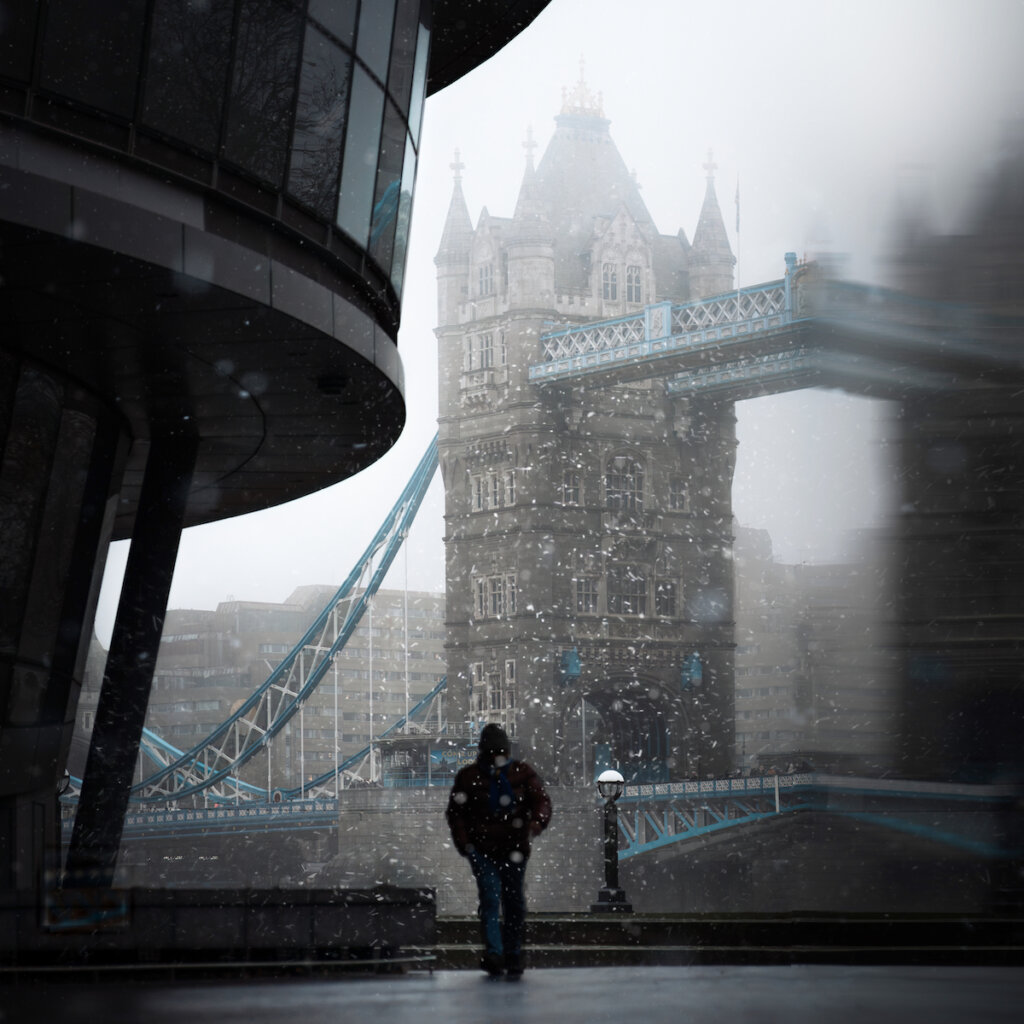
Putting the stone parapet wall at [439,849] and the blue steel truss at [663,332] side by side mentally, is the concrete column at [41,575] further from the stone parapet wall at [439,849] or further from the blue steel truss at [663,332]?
the blue steel truss at [663,332]

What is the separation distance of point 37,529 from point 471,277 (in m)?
59.2

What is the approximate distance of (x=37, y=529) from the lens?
44.0 ft

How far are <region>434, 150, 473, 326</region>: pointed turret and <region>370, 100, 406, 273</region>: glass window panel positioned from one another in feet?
188

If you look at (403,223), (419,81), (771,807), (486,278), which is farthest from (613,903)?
(486,278)

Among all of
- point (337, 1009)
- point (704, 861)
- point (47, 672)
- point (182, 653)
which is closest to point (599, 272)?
point (704, 861)

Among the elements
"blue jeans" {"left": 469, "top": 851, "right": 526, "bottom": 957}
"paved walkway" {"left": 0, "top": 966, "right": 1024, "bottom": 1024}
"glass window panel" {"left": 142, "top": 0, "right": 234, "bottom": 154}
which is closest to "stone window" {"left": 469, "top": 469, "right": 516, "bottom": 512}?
"glass window panel" {"left": 142, "top": 0, "right": 234, "bottom": 154}

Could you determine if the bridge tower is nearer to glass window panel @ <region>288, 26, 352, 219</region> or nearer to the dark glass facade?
the dark glass facade

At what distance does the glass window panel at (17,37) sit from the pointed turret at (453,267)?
2404 inches

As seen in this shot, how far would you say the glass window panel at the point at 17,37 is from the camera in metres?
10.5

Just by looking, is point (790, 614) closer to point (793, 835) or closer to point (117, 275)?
point (793, 835)

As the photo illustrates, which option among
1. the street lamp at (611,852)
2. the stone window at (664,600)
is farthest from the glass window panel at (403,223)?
the stone window at (664,600)

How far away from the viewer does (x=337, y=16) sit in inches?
Answer: 498

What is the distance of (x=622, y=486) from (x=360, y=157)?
58.0m

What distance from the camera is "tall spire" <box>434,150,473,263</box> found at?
237ft
